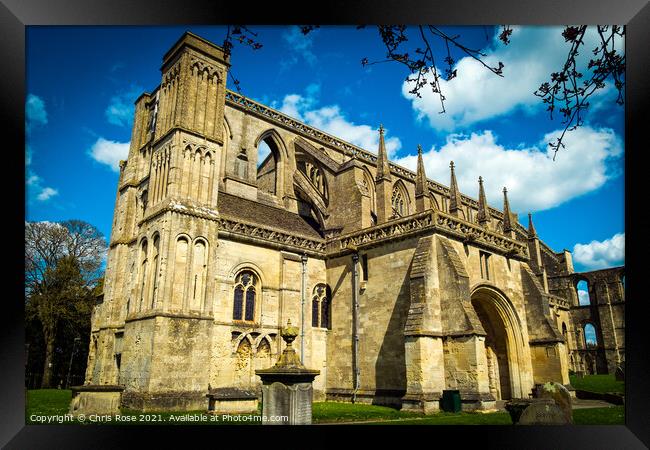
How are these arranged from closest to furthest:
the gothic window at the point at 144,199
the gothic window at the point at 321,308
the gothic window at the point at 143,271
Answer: the gothic window at the point at 143,271
the gothic window at the point at 321,308
the gothic window at the point at 144,199

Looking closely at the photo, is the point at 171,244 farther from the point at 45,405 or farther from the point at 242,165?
the point at 242,165

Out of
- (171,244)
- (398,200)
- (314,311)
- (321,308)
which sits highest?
(398,200)

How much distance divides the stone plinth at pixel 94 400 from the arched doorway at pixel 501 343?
46.5 ft

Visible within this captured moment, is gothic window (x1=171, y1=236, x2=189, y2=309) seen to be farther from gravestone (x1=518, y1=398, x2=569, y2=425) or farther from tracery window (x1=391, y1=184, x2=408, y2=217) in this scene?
tracery window (x1=391, y1=184, x2=408, y2=217)

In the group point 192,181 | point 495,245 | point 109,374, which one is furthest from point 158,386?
point 495,245

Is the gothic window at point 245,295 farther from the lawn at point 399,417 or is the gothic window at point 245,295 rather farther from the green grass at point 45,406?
the green grass at point 45,406

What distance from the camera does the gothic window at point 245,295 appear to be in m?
19.2

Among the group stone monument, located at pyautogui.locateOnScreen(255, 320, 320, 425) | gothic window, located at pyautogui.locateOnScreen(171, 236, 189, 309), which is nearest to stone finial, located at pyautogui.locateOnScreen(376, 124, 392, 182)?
gothic window, located at pyautogui.locateOnScreen(171, 236, 189, 309)

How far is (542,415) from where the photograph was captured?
9484mm

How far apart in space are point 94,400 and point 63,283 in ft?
60.2

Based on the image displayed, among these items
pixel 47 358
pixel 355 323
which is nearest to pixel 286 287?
pixel 355 323

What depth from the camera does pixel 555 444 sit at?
→ 8.13 m
